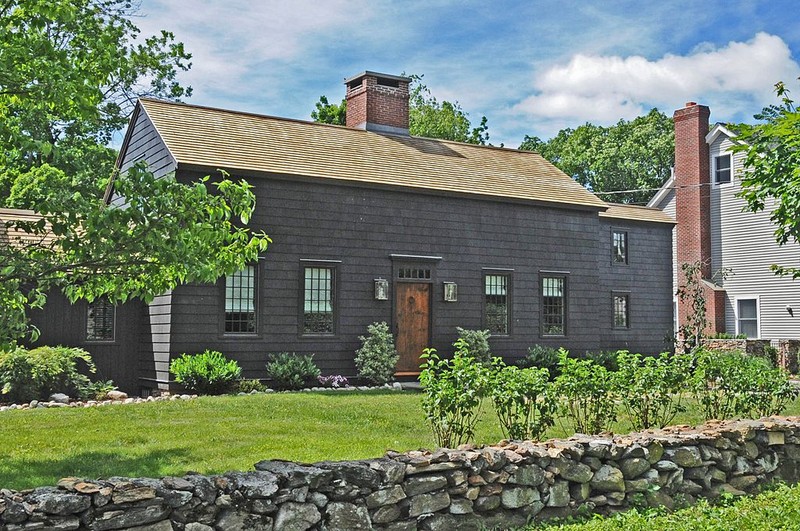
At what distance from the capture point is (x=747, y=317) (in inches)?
1116

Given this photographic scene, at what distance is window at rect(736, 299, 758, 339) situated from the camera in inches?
1107

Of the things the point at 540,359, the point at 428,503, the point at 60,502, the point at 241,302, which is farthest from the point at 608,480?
the point at 540,359

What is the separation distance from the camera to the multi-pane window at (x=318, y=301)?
17.8 meters

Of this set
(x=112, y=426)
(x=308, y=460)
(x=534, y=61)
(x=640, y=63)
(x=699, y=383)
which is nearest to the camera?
(x=308, y=460)

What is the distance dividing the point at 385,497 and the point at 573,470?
1.87 metres

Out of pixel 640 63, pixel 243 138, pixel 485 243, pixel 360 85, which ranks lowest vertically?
pixel 485 243

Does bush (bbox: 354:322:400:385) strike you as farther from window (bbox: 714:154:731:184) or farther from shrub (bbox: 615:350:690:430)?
window (bbox: 714:154:731:184)

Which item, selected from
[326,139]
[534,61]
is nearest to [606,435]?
[326,139]

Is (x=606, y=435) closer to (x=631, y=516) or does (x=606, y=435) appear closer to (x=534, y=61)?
(x=631, y=516)

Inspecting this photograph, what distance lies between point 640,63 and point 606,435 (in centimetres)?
5110

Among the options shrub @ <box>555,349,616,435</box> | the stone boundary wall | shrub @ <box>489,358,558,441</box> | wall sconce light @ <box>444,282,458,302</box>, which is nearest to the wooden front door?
wall sconce light @ <box>444,282,458,302</box>

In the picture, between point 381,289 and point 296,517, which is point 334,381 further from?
point 296,517

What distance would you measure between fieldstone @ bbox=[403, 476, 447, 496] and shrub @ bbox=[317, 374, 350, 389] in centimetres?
1118

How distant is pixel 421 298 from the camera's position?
1930 cm
